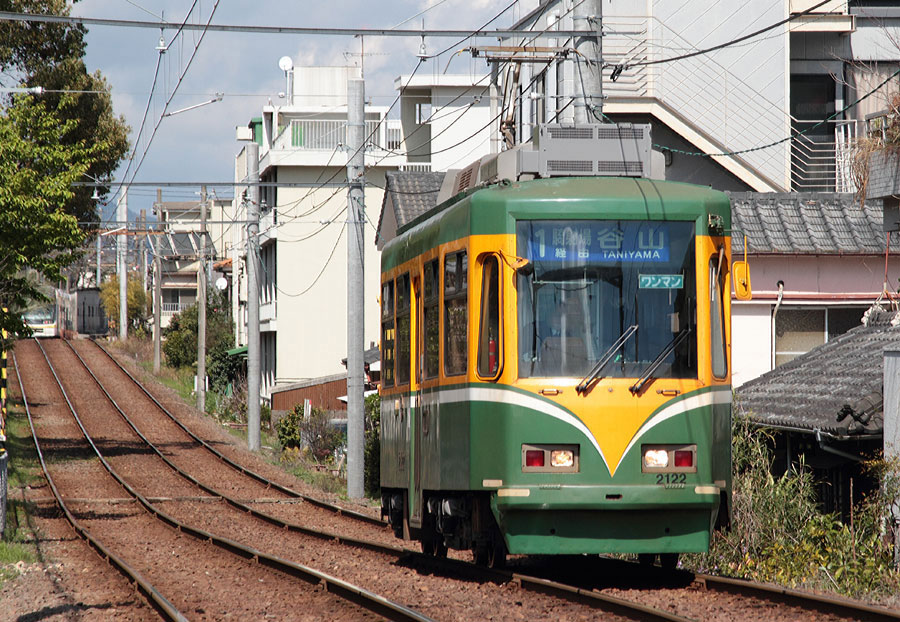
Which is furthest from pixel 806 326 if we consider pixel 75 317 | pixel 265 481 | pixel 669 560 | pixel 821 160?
pixel 75 317

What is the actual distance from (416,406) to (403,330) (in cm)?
99

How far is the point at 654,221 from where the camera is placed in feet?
32.7

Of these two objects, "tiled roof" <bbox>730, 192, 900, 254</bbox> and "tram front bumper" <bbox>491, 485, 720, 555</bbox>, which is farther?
"tiled roof" <bbox>730, 192, 900, 254</bbox>

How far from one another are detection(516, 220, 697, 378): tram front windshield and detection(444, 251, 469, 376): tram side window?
0.63m

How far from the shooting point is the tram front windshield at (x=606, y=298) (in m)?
9.73

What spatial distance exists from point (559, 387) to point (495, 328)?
701 millimetres

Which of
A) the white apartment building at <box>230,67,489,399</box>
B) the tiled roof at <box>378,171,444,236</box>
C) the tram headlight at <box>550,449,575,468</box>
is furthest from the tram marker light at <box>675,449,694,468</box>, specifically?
the white apartment building at <box>230,67,489,399</box>

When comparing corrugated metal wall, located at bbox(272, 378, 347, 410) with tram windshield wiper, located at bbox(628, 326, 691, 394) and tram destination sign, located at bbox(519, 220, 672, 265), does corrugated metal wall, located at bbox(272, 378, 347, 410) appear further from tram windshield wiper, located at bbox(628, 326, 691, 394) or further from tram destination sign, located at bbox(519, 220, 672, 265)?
tram windshield wiper, located at bbox(628, 326, 691, 394)

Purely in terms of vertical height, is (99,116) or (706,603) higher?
(99,116)

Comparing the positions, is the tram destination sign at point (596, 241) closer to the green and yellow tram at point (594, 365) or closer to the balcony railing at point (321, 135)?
the green and yellow tram at point (594, 365)

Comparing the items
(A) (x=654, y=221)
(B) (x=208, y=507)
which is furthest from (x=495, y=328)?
(B) (x=208, y=507)

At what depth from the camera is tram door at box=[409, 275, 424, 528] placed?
→ 38.6 ft

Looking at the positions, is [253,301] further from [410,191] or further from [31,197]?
[31,197]

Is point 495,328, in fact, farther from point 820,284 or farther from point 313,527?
point 820,284
